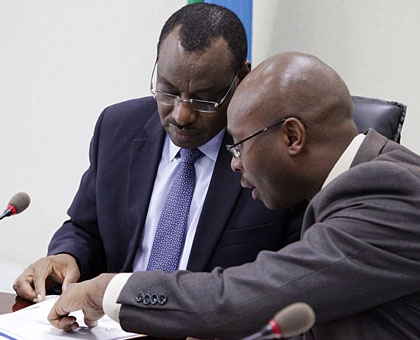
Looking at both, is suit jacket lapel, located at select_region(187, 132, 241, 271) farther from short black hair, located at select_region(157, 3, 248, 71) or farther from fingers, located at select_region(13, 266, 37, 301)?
fingers, located at select_region(13, 266, 37, 301)

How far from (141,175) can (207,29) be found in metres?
0.49

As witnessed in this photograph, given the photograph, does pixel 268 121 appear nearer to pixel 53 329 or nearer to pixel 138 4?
pixel 53 329

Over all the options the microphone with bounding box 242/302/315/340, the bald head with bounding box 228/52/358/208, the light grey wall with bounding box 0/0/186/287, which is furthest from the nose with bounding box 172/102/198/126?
the light grey wall with bounding box 0/0/186/287

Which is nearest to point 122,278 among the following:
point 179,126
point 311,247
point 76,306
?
point 76,306

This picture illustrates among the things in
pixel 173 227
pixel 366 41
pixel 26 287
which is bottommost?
pixel 26 287

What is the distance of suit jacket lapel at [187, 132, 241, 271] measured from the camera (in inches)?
79.3

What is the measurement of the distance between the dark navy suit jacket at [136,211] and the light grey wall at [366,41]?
1.11 m

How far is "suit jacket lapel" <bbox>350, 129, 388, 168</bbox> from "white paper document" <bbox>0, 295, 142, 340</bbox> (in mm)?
635

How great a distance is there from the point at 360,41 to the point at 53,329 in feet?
6.41

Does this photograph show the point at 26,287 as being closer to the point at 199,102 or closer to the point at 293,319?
the point at 199,102

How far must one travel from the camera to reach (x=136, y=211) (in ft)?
6.95

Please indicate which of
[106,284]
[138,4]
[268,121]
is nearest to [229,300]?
[106,284]

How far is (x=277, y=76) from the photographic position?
5.06ft

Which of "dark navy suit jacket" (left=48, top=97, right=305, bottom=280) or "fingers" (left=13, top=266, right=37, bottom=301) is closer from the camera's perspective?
"fingers" (left=13, top=266, right=37, bottom=301)
